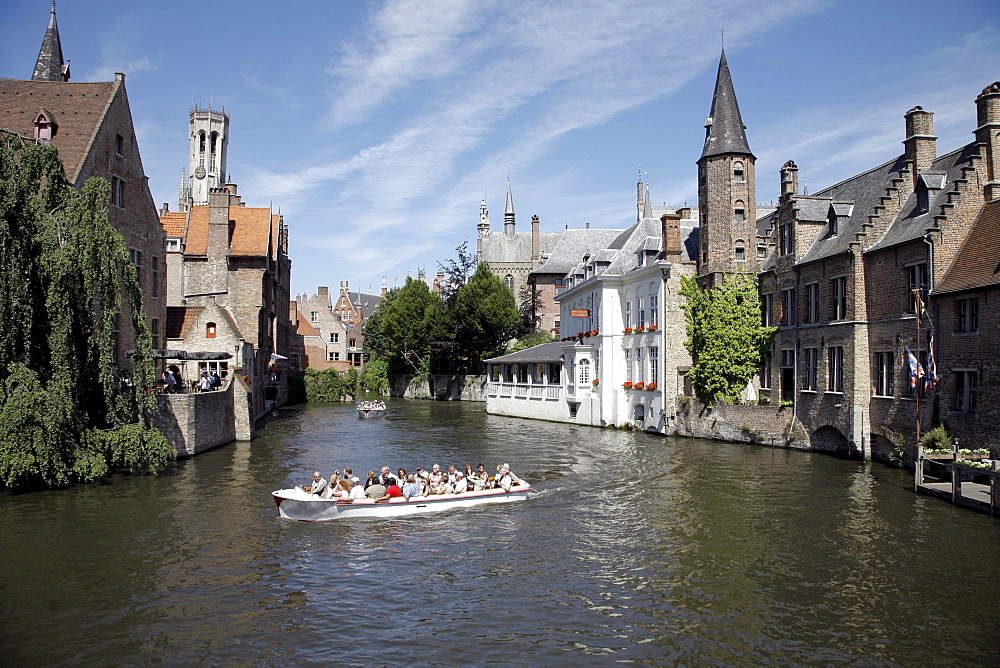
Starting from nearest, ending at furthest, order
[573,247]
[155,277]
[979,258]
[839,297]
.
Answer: [979,258]
[839,297]
[155,277]
[573,247]

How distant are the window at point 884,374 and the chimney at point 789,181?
32.1 feet

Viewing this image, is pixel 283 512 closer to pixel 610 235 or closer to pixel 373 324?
pixel 610 235

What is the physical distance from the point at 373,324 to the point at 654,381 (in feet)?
199

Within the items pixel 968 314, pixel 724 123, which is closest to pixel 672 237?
pixel 724 123

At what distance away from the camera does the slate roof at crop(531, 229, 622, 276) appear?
268ft

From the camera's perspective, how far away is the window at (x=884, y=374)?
28031 millimetres

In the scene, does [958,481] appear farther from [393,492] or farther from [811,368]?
[393,492]

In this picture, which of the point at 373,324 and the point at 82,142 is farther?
the point at 373,324

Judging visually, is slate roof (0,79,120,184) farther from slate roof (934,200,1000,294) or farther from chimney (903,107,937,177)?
chimney (903,107,937,177)

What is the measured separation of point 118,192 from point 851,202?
3282 centimetres

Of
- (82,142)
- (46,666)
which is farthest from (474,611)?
(82,142)

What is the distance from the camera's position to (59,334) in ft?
71.1

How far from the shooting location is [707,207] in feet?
127

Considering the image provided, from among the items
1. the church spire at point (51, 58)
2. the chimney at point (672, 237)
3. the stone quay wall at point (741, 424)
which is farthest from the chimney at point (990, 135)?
the church spire at point (51, 58)
